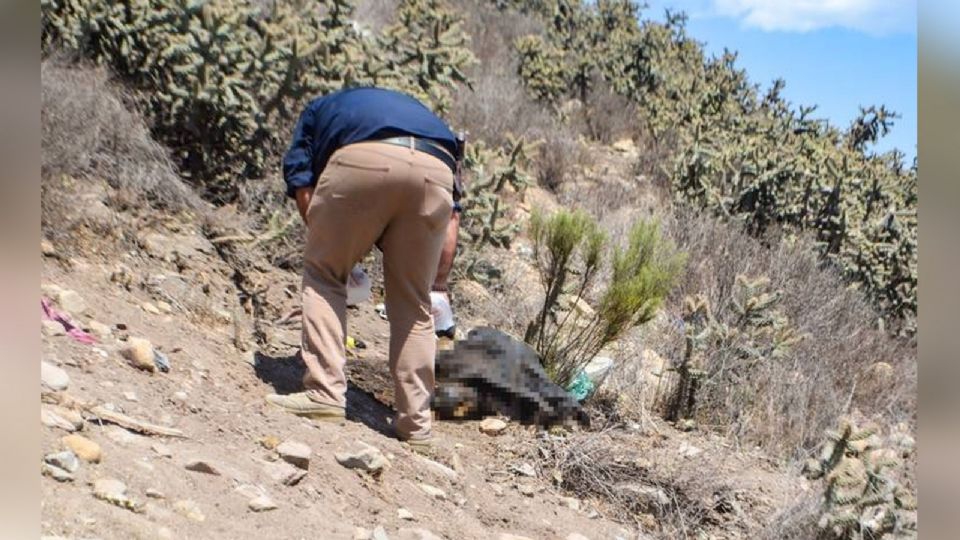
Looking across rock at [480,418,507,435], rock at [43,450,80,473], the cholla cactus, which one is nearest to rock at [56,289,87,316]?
rock at [43,450,80,473]

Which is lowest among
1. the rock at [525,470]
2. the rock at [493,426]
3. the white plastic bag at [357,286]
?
the rock at [525,470]

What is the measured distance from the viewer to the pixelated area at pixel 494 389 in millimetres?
5395

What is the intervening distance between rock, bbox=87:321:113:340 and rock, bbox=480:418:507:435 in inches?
75.5

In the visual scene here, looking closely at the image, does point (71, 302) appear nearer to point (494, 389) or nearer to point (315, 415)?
point (315, 415)

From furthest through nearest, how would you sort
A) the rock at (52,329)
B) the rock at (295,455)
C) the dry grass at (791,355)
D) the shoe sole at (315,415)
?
the dry grass at (791,355)
the shoe sole at (315,415)
the rock at (52,329)
the rock at (295,455)

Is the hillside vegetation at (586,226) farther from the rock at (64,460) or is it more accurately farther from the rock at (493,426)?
the rock at (64,460)

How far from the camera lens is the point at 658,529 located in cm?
485

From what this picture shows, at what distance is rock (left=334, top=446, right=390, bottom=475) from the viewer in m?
4.16

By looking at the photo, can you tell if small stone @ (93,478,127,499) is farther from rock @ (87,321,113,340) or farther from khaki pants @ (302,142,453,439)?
khaki pants @ (302,142,453,439)

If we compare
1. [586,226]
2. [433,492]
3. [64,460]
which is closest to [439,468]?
[433,492]

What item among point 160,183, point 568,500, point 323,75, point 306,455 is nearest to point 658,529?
point 568,500

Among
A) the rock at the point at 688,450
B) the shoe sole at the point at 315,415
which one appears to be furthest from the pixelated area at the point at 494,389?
the shoe sole at the point at 315,415

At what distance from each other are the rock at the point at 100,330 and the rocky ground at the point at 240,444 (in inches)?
0.7
